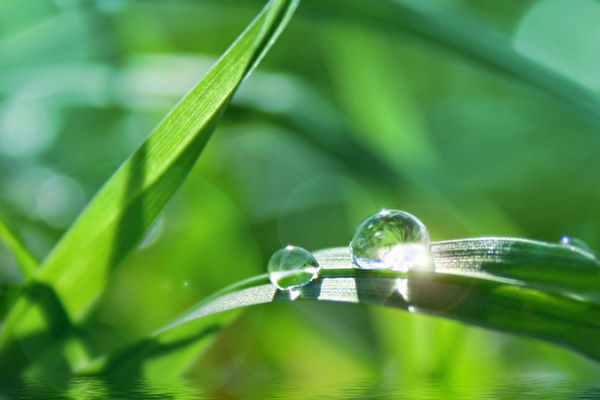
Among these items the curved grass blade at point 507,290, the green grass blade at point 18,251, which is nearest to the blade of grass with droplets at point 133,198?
the green grass blade at point 18,251

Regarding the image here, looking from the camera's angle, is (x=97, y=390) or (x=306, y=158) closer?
(x=97, y=390)

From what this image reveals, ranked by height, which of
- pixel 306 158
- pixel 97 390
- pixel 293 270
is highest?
pixel 306 158

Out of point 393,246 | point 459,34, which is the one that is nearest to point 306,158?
point 459,34

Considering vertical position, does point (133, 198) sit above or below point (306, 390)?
above

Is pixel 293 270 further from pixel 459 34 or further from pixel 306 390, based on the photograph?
pixel 459 34

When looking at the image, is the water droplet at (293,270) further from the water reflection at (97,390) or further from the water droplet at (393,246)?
the water reflection at (97,390)

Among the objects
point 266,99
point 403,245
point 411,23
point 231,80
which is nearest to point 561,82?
point 411,23
